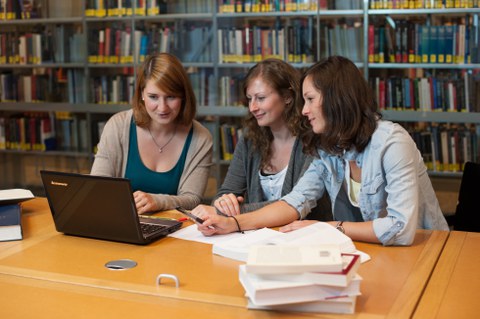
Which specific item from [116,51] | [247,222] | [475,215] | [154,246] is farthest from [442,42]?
[154,246]

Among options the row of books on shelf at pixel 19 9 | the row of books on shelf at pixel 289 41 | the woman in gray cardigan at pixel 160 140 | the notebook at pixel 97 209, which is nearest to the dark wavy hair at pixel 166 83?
the woman in gray cardigan at pixel 160 140

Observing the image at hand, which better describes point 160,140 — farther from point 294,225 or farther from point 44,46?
point 44,46

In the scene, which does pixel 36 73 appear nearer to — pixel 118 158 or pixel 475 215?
pixel 118 158

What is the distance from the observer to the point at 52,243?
2.24 meters

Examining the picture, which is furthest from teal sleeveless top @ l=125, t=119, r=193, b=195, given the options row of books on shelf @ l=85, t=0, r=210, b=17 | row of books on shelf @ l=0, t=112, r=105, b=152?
row of books on shelf @ l=0, t=112, r=105, b=152

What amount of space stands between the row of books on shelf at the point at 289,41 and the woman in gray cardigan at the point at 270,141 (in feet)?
6.12

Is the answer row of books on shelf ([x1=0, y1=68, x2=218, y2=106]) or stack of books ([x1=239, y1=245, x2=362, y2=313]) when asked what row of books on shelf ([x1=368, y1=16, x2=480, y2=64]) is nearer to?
row of books on shelf ([x1=0, y1=68, x2=218, y2=106])

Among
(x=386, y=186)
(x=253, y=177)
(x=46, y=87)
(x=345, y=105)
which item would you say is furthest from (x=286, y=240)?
(x=46, y=87)

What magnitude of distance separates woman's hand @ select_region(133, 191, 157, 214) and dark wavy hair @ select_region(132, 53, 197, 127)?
525 mm

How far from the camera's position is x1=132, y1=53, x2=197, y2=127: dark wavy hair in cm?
297

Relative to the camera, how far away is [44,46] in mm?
5438

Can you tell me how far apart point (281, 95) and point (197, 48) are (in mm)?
2263

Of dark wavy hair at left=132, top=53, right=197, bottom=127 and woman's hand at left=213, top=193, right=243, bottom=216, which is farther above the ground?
dark wavy hair at left=132, top=53, right=197, bottom=127

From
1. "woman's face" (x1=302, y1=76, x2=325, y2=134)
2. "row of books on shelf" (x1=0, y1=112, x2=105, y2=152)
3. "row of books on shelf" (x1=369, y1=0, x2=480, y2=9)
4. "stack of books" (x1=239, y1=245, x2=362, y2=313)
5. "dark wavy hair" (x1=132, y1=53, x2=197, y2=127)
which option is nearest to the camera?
"stack of books" (x1=239, y1=245, x2=362, y2=313)
